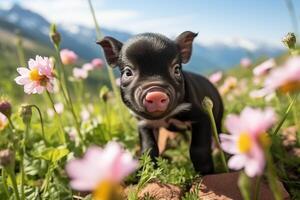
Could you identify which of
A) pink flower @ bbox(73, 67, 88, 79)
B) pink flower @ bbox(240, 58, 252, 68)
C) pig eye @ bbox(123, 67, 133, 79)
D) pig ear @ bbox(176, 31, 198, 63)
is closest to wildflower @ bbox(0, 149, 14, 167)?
pig eye @ bbox(123, 67, 133, 79)

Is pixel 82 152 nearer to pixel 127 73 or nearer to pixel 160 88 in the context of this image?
pixel 127 73

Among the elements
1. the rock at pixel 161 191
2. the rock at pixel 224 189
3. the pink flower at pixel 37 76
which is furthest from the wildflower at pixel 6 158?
the rock at pixel 224 189

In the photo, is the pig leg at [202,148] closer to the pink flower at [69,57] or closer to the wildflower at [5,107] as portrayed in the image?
the wildflower at [5,107]

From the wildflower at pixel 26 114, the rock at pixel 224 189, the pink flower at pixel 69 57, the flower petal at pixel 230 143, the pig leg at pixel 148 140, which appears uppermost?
the pink flower at pixel 69 57

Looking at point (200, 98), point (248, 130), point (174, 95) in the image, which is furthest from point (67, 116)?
point (248, 130)

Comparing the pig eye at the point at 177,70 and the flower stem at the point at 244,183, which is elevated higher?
Answer: the pig eye at the point at 177,70

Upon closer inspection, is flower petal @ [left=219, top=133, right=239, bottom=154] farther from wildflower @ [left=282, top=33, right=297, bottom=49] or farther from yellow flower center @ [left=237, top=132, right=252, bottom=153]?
wildflower @ [left=282, top=33, right=297, bottom=49]

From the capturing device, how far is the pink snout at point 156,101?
2.56 m

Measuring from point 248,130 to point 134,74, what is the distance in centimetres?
173

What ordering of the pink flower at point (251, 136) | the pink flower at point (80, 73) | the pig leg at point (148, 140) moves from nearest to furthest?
the pink flower at point (251, 136) < the pig leg at point (148, 140) < the pink flower at point (80, 73)

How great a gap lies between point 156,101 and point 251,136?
1.32m

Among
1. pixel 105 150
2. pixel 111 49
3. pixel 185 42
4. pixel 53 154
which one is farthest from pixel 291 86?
pixel 111 49

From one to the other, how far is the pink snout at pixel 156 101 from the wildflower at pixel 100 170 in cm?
141

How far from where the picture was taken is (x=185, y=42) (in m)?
3.33
